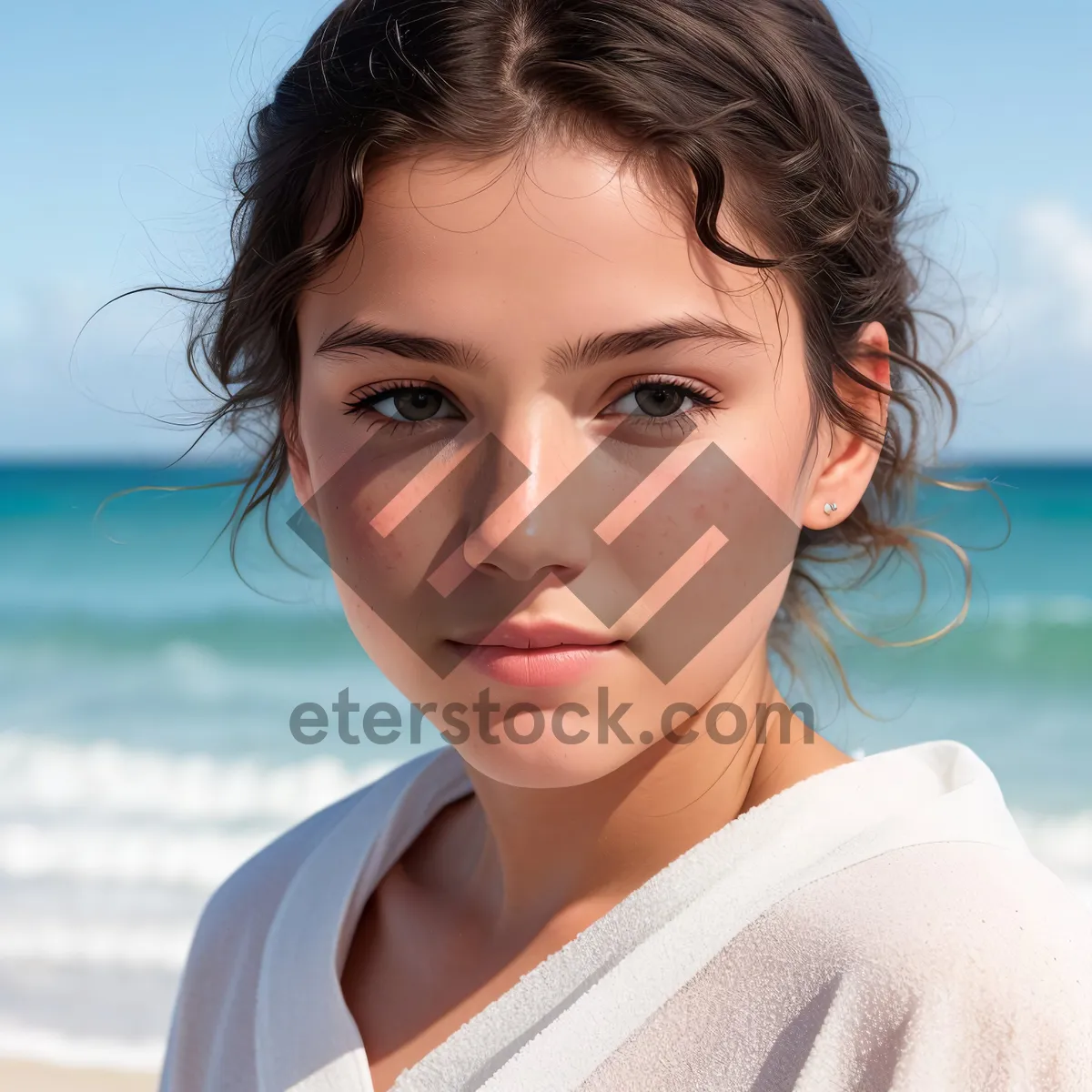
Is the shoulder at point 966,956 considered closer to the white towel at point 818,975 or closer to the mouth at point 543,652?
the white towel at point 818,975

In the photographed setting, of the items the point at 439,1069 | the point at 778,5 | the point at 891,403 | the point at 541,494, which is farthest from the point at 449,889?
the point at 778,5

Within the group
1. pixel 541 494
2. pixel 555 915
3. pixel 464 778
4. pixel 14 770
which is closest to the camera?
pixel 541 494

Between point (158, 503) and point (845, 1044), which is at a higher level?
point (158, 503)

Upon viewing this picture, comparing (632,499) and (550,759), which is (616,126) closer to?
(632,499)

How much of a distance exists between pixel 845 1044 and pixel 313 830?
1.05 m

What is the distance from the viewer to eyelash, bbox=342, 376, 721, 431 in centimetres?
118

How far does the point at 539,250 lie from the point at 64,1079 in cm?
314

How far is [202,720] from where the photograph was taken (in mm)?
7543

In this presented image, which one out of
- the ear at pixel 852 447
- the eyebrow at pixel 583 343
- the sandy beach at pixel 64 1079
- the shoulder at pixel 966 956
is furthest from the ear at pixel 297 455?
the sandy beach at pixel 64 1079

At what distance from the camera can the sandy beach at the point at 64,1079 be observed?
3293mm

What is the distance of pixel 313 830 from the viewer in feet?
6.04

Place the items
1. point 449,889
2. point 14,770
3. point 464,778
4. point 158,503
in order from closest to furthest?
point 449,889 < point 464,778 < point 14,770 < point 158,503

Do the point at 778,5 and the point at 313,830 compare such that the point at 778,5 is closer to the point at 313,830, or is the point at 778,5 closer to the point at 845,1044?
the point at 845,1044

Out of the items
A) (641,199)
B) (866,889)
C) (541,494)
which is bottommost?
(866,889)
